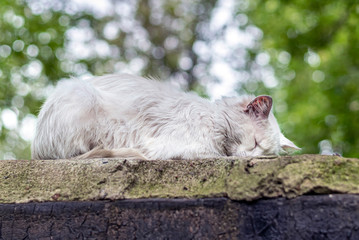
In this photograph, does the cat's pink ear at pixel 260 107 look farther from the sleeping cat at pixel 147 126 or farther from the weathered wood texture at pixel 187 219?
the weathered wood texture at pixel 187 219

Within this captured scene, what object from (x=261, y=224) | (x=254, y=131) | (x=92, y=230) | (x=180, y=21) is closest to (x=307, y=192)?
(x=261, y=224)

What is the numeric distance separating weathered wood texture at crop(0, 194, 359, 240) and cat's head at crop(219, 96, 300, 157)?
41.5 inches

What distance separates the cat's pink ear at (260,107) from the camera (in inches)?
119

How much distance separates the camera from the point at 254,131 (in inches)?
122

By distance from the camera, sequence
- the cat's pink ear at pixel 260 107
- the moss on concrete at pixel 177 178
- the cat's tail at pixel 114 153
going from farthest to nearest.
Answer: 1. the cat's pink ear at pixel 260 107
2. the cat's tail at pixel 114 153
3. the moss on concrete at pixel 177 178

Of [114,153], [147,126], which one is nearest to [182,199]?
[114,153]

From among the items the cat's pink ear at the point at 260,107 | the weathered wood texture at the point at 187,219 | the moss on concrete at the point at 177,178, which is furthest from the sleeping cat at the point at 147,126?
the weathered wood texture at the point at 187,219

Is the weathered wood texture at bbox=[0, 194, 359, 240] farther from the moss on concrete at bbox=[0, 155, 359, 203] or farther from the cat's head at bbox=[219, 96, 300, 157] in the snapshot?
the cat's head at bbox=[219, 96, 300, 157]

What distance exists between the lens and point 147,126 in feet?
10.4

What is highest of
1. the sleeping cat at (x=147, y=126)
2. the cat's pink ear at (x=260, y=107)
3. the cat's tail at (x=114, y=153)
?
the cat's pink ear at (x=260, y=107)

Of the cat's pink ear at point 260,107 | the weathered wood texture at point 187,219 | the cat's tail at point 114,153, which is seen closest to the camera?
the weathered wood texture at point 187,219

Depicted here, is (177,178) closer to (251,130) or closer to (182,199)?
(182,199)

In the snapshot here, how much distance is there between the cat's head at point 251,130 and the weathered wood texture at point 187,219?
3.46 ft

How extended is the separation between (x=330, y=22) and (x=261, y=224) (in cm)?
654
